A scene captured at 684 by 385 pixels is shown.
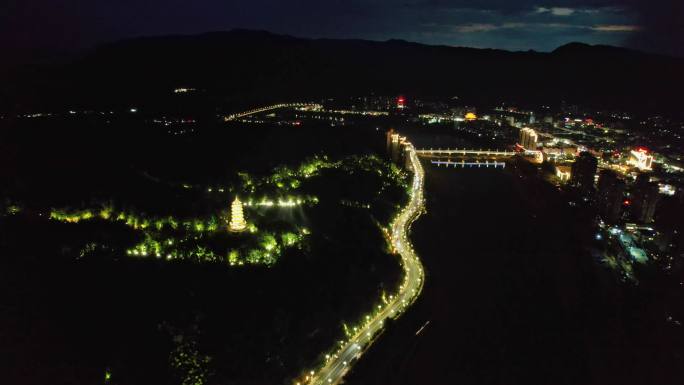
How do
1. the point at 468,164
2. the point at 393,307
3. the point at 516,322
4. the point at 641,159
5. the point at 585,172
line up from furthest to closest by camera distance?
the point at 468,164 → the point at 641,159 → the point at 585,172 → the point at 393,307 → the point at 516,322

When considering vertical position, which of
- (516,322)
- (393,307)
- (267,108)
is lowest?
(516,322)

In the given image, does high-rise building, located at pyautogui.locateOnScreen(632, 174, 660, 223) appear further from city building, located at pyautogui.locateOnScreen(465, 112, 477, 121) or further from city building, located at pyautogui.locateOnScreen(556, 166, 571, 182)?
city building, located at pyautogui.locateOnScreen(465, 112, 477, 121)

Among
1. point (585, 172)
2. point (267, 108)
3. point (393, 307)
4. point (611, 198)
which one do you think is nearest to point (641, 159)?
point (585, 172)

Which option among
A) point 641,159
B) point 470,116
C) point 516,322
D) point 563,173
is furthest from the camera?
point 470,116

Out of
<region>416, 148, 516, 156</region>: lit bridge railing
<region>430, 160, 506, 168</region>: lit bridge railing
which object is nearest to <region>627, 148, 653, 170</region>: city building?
<region>416, 148, 516, 156</region>: lit bridge railing

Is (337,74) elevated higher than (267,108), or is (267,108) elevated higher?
(337,74)

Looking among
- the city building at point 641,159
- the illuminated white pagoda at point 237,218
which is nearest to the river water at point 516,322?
the illuminated white pagoda at point 237,218

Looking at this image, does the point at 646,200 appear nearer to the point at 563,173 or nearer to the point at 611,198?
the point at 611,198
